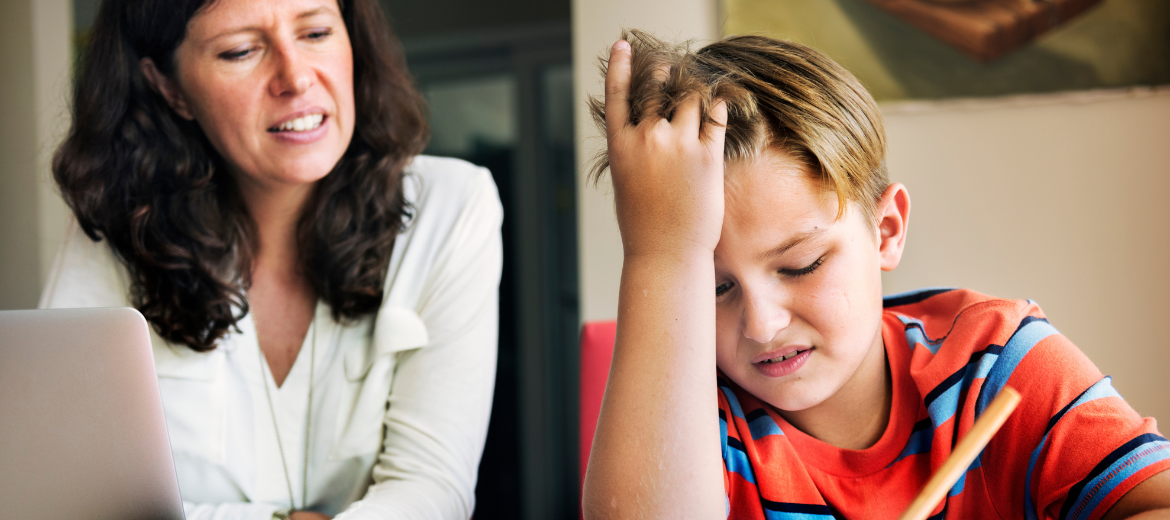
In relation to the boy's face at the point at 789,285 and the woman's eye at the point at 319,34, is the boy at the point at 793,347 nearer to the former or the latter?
the boy's face at the point at 789,285

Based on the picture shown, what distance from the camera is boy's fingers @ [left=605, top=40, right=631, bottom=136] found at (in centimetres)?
55

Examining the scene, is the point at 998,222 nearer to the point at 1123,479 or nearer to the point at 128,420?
the point at 1123,479

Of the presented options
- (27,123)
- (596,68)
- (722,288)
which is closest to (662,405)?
(722,288)

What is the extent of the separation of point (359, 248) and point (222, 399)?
283mm

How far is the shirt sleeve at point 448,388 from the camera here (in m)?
0.90

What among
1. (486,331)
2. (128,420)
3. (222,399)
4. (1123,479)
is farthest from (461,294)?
(1123,479)

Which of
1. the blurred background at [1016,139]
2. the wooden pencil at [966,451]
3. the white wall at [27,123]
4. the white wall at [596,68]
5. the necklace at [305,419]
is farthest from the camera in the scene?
the white wall at [27,123]

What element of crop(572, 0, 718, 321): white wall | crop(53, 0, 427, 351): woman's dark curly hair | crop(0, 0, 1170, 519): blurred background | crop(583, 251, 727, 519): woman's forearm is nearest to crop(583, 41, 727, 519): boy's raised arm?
crop(583, 251, 727, 519): woman's forearm

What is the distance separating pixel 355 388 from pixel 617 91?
0.68 m

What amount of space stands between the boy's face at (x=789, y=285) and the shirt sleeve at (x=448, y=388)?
0.44 m

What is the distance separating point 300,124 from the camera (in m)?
1.02

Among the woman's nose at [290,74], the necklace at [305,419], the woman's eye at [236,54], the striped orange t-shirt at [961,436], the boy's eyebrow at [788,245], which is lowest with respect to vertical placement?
the necklace at [305,419]

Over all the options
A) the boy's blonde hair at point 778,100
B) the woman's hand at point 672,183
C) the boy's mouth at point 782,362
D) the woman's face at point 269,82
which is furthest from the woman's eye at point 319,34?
the boy's mouth at point 782,362

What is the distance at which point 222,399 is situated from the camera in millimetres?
987
